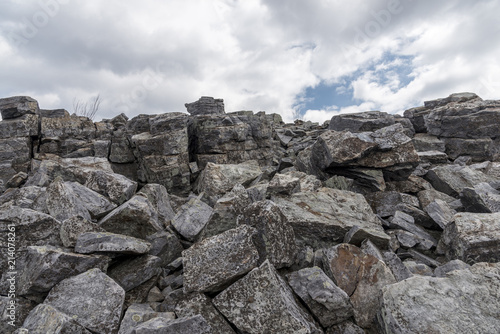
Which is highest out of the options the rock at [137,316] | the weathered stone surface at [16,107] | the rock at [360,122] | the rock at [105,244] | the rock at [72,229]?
the weathered stone surface at [16,107]

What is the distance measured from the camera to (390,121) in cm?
1689

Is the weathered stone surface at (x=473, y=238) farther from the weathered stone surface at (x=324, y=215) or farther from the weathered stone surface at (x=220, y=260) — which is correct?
the weathered stone surface at (x=220, y=260)

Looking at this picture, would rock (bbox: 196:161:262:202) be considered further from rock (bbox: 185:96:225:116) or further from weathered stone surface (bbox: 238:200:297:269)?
rock (bbox: 185:96:225:116)

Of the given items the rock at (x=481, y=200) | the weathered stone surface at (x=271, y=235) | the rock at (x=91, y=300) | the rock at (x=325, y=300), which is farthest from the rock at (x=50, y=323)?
the rock at (x=481, y=200)

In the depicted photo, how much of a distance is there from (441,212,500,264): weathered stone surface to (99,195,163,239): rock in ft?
25.0

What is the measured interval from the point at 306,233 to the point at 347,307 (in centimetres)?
234

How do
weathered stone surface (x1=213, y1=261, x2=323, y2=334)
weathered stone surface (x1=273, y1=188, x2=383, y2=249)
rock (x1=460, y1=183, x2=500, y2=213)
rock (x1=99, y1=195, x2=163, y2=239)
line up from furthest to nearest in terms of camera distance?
rock (x1=460, y1=183, x2=500, y2=213), weathered stone surface (x1=273, y1=188, x2=383, y2=249), rock (x1=99, y1=195, x2=163, y2=239), weathered stone surface (x1=213, y1=261, x2=323, y2=334)

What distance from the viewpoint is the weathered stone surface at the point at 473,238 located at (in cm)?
636

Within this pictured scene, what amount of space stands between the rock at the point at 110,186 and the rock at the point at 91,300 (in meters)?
3.50

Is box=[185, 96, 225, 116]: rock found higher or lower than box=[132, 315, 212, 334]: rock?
higher

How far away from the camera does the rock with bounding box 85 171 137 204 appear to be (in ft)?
27.2

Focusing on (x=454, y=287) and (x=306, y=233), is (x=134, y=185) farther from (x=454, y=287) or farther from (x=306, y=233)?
(x=454, y=287)

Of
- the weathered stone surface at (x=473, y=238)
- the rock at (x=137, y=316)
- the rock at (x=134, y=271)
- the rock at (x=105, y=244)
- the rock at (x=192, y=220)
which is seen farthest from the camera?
the rock at (x=192, y=220)

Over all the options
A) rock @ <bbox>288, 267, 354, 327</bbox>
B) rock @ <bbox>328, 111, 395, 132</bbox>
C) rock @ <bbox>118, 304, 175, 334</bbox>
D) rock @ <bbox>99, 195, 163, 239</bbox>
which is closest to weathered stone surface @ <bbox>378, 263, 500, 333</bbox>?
rock @ <bbox>288, 267, 354, 327</bbox>
